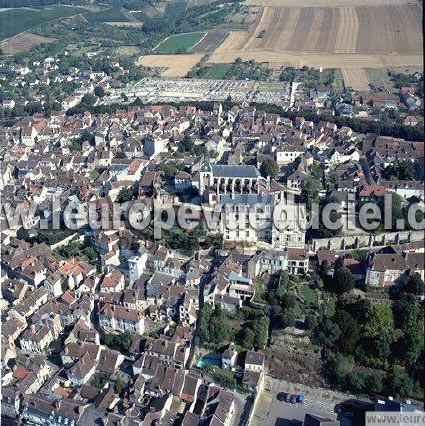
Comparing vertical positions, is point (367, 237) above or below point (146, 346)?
above

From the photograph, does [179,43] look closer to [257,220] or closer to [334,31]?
[334,31]

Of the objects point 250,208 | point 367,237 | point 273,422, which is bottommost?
point 273,422

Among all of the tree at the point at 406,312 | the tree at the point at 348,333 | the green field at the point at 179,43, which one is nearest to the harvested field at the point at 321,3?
the green field at the point at 179,43

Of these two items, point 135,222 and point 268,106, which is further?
point 268,106

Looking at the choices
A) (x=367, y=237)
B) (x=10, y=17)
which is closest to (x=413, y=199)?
(x=367, y=237)

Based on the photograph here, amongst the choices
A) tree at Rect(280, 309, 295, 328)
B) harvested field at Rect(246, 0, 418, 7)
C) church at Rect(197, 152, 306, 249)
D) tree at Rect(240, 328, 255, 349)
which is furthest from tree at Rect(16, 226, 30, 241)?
harvested field at Rect(246, 0, 418, 7)

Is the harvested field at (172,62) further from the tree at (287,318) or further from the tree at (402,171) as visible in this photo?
the tree at (287,318)

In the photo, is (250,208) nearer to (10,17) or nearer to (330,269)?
(330,269)
